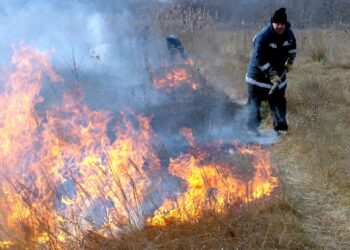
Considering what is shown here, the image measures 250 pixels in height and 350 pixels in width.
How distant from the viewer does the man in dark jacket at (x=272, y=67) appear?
6074 mm

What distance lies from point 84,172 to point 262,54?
11.1ft

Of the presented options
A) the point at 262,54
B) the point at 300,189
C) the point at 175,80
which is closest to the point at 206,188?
the point at 300,189

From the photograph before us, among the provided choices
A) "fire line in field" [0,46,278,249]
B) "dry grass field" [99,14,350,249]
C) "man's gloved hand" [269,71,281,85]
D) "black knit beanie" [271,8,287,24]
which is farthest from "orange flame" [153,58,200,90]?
"black knit beanie" [271,8,287,24]

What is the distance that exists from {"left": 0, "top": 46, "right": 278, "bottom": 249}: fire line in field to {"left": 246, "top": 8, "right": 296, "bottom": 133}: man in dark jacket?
110cm

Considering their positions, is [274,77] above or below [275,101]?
above

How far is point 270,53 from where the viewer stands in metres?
6.27

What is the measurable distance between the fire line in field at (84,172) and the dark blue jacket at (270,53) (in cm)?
127

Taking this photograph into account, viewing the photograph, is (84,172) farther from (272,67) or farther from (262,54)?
(272,67)

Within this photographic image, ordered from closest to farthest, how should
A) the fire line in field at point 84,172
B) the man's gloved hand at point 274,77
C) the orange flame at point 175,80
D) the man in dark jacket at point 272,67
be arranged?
the fire line in field at point 84,172, the man in dark jacket at point 272,67, the man's gloved hand at point 274,77, the orange flame at point 175,80

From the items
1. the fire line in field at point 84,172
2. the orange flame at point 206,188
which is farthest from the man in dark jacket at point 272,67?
the orange flame at point 206,188

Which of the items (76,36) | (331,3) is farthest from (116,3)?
(331,3)

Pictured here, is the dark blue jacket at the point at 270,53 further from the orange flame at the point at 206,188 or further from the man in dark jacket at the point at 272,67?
the orange flame at the point at 206,188

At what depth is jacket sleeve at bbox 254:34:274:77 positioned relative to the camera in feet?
20.1

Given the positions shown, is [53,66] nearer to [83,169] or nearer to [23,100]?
[23,100]
